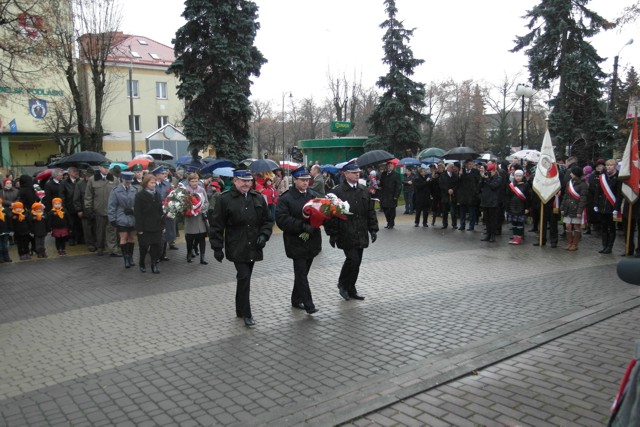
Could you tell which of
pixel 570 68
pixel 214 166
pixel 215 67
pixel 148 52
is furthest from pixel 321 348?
pixel 148 52

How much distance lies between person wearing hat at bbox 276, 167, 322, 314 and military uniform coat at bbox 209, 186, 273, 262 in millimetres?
341

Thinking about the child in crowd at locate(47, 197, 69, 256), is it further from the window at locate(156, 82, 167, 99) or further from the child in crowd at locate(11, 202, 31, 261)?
the window at locate(156, 82, 167, 99)

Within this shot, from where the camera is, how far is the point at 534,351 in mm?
6059

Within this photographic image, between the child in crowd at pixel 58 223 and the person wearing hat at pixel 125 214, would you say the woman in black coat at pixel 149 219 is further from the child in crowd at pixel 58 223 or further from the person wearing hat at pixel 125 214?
the child in crowd at pixel 58 223

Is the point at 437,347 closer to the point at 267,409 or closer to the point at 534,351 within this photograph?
the point at 534,351

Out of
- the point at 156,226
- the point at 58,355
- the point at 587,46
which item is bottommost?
the point at 58,355

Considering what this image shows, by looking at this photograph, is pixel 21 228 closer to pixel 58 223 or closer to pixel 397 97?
pixel 58 223

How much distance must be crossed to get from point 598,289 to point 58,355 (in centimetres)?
820

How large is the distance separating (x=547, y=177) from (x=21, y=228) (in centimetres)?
1298

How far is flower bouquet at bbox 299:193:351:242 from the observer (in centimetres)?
732

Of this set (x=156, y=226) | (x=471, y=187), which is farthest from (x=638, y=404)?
(x=471, y=187)

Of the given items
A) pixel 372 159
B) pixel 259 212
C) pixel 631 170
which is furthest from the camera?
pixel 372 159

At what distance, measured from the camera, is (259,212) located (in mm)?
7441

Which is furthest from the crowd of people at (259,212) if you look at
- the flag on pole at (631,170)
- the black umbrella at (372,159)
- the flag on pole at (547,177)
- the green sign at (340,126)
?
the green sign at (340,126)
